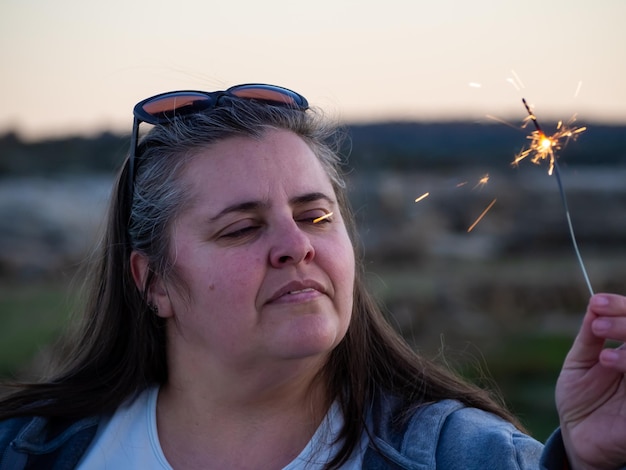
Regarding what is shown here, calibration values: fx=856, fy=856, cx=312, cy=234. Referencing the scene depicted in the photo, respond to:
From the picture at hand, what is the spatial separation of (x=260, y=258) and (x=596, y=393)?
0.92 m

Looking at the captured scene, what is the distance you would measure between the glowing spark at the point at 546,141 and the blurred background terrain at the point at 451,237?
541 centimetres

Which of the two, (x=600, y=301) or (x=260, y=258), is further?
(x=260, y=258)

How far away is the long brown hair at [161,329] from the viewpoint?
253 cm

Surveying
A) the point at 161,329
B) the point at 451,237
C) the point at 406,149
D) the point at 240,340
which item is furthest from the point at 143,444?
the point at 406,149

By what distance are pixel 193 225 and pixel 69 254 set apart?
9672mm

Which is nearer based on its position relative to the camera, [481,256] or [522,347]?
[522,347]

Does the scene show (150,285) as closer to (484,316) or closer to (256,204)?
(256,204)

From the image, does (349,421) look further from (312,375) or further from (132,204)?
(132,204)

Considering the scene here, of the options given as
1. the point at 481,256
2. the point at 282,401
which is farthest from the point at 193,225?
the point at 481,256

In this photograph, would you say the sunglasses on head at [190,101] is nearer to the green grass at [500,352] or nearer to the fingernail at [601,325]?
the fingernail at [601,325]

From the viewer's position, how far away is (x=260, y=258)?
7.56ft

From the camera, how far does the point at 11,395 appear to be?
9.06 ft

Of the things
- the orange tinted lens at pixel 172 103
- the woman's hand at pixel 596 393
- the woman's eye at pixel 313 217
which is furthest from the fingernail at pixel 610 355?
the orange tinted lens at pixel 172 103

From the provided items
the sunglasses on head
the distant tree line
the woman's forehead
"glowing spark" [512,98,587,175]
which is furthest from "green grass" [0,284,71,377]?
"glowing spark" [512,98,587,175]
